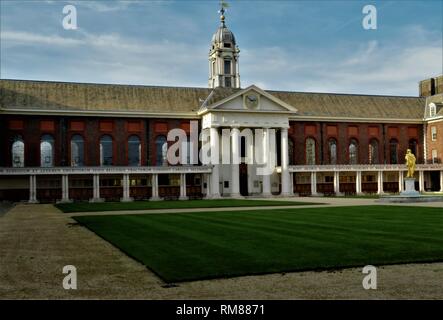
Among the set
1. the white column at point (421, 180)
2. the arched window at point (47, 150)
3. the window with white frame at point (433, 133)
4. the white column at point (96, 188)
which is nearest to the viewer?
the white column at point (96, 188)

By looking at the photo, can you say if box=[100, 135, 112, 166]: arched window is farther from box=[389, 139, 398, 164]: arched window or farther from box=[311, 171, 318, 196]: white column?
box=[389, 139, 398, 164]: arched window

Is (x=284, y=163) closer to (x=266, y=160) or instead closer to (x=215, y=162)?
(x=266, y=160)

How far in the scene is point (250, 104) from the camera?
6444 cm

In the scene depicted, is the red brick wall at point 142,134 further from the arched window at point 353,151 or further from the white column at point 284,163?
the white column at point 284,163

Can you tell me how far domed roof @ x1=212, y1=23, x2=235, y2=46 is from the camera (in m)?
82.6

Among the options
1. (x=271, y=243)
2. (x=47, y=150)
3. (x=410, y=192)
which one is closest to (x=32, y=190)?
(x=47, y=150)

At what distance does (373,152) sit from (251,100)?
20.0 metres

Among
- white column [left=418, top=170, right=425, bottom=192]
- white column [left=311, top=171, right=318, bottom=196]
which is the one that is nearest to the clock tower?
white column [left=311, top=171, right=318, bottom=196]

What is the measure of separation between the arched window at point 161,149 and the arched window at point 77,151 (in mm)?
8436

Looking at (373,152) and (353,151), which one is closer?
(353,151)

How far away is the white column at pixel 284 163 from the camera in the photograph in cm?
6488

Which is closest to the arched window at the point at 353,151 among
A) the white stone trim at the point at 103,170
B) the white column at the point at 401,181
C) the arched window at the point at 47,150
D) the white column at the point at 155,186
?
the white column at the point at 401,181

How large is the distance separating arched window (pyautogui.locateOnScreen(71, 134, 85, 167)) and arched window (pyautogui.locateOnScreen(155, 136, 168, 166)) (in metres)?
8.44
